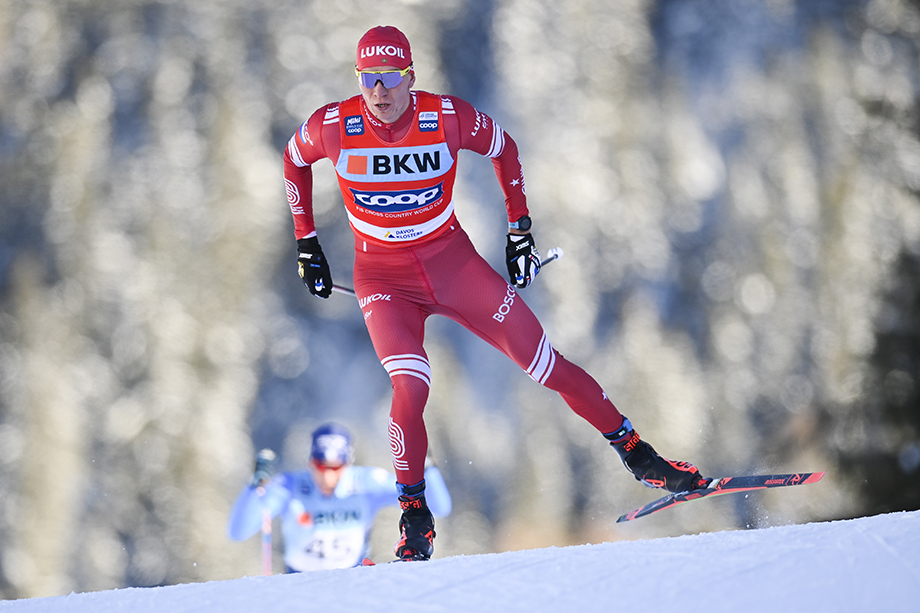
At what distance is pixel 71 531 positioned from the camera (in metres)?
4.71

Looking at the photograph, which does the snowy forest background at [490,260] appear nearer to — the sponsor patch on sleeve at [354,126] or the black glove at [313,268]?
the black glove at [313,268]

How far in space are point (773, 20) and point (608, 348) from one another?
8.51ft

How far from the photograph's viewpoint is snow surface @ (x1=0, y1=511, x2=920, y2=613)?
3.84 ft

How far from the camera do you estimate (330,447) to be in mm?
3762

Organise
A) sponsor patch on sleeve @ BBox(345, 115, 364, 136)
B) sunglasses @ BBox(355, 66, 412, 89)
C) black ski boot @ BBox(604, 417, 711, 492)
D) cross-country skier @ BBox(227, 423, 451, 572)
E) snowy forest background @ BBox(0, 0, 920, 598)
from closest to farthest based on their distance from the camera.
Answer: sunglasses @ BBox(355, 66, 412, 89)
sponsor patch on sleeve @ BBox(345, 115, 364, 136)
black ski boot @ BBox(604, 417, 711, 492)
cross-country skier @ BBox(227, 423, 451, 572)
snowy forest background @ BBox(0, 0, 920, 598)

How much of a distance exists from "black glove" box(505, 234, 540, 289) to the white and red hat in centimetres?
73

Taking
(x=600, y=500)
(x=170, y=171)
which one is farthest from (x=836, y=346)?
(x=170, y=171)

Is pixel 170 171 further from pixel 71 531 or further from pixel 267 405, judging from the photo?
pixel 71 531

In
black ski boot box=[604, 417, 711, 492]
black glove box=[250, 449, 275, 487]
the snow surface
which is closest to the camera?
the snow surface

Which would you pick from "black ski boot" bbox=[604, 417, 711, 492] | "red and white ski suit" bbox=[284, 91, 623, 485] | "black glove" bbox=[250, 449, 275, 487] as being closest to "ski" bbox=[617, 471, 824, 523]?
"black ski boot" bbox=[604, 417, 711, 492]

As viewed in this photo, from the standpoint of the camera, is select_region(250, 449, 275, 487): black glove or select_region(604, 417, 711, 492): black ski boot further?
select_region(250, 449, 275, 487): black glove

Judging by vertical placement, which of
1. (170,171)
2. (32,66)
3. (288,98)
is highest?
(32,66)

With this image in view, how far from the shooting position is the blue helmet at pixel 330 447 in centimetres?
376

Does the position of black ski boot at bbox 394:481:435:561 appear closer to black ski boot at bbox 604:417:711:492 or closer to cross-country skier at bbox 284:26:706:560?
cross-country skier at bbox 284:26:706:560
